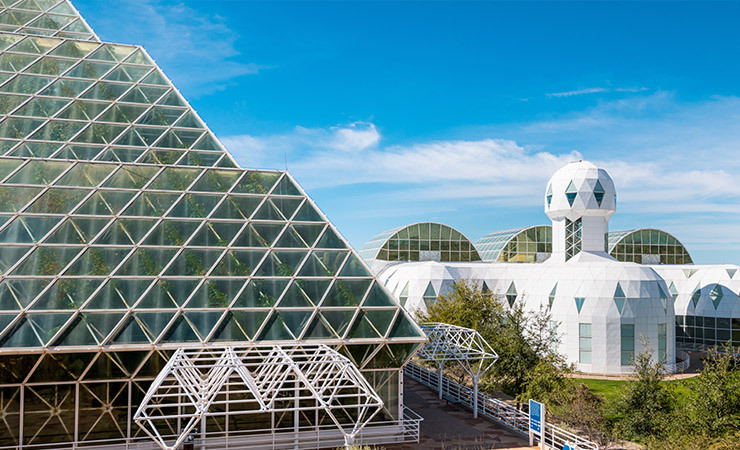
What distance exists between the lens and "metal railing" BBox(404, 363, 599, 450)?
22541 millimetres

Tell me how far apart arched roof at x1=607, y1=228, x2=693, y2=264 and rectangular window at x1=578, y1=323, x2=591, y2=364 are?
91.5 ft

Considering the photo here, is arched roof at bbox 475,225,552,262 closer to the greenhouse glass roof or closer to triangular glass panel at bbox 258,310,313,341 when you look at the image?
the greenhouse glass roof

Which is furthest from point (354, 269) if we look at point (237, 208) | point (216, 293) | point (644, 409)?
point (644, 409)

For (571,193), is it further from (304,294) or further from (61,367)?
(61,367)

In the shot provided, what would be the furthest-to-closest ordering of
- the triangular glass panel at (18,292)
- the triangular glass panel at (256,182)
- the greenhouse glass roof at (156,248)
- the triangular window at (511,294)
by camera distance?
the triangular window at (511,294), the triangular glass panel at (256,182), the greenhouse glass roof at (156,248), the triangular glass panel at (18,292)

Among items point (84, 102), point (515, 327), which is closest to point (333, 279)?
point (515, 327)

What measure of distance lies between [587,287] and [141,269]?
3095 cm

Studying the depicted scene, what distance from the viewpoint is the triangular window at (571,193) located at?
47719mm

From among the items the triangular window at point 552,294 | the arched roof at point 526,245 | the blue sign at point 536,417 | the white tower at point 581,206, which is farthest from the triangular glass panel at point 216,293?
the arched roof at point 526,245

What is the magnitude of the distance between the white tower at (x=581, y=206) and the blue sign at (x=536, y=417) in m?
28.4

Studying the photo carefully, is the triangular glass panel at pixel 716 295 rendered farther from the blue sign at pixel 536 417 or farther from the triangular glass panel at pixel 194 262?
the triangular glass panel at pixel 194 262

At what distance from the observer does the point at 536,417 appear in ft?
73.7

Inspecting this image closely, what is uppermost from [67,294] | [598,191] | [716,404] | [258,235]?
[598,191]

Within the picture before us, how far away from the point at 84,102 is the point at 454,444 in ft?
85.7
